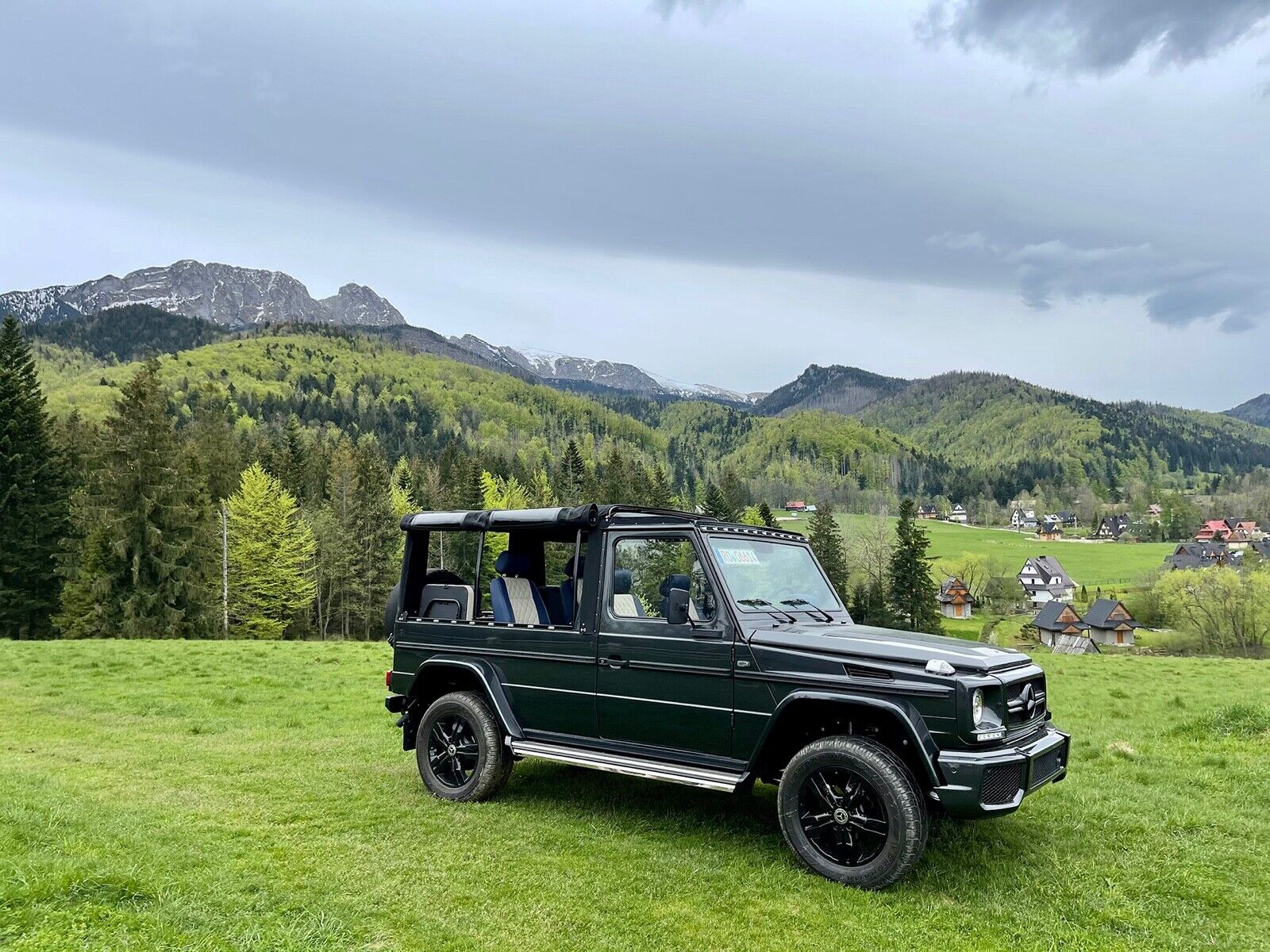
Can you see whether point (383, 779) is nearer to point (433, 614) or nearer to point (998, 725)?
point (433, 614)

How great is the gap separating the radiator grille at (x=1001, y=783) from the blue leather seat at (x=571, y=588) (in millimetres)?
3543

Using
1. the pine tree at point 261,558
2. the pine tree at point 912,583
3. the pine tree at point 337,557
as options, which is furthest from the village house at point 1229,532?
the pine tree at point 261,558

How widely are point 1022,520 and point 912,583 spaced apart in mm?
133790

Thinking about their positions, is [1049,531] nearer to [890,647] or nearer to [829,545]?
[829,545]

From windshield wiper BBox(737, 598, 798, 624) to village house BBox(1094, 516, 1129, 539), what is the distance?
538ft

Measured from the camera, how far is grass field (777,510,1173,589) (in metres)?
99.6

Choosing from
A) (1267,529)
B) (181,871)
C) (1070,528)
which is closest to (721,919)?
(181,871)

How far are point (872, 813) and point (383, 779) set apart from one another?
5179mm

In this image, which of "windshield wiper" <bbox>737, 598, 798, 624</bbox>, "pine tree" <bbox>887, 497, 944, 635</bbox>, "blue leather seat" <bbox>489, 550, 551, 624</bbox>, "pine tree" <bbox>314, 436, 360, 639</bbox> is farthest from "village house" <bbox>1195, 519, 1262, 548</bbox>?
"blue leather seat" <bbox>489, 550, 551, 624</bbox>

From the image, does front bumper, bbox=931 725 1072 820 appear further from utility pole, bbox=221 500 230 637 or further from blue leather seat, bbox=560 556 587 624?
utility pole, bbox=221 500 230 637

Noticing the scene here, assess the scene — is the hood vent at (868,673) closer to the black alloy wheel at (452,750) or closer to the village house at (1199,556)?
the black alloy wheel at (452,750)

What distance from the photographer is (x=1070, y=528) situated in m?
166

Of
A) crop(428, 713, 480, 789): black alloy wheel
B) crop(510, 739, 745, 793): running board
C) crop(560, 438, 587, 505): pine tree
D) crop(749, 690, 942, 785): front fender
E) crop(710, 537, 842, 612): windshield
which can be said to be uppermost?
crop(560, 438, 587, 505): pine tree

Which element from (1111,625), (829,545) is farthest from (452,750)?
(1111,625)
